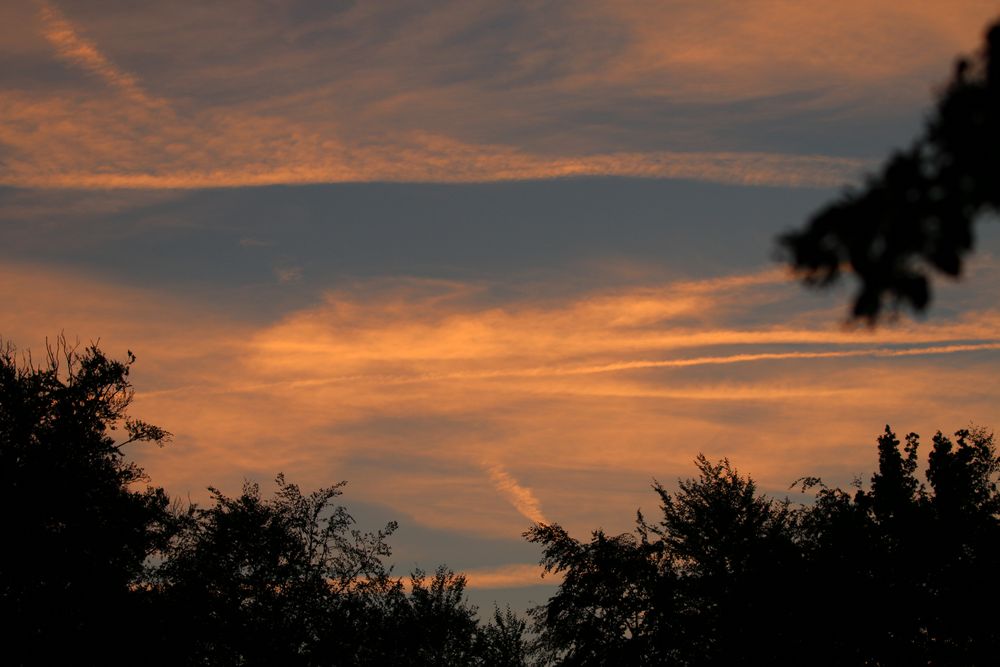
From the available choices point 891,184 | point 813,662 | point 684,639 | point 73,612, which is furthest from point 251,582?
point 891,184

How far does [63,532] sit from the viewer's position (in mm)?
41000

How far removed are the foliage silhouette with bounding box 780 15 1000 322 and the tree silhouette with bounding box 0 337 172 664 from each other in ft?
130

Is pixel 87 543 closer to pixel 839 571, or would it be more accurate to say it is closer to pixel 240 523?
pixel 240 523

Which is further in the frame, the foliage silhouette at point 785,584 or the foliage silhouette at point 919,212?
the foliage silhouette at point 785,584

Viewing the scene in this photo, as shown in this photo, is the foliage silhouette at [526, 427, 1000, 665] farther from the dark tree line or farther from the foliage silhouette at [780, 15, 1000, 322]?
the foliage silhouette at [780, 15, 1000, 322]

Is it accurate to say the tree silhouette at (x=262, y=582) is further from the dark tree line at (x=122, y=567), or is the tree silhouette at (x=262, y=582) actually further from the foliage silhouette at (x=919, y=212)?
the foliage silhouette at (x=919, y=212)

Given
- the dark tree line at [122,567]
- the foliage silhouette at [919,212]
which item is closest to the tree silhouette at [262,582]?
the dark tree line at [122,567]

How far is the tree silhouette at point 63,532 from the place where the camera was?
40469 mm

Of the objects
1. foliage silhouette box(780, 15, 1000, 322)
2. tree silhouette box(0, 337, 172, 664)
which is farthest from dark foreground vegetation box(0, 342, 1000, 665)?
foliage silhouette box(780, 15, 1000, 322)

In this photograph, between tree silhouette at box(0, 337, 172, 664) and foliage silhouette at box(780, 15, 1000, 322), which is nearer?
foliage silhouette at box(780, 15, 1000, 322)

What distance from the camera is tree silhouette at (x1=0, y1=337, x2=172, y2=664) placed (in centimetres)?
4047

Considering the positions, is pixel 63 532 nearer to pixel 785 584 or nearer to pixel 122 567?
pixel 122 567

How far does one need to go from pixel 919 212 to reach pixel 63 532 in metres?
40.6

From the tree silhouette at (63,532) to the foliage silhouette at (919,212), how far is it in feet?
130
